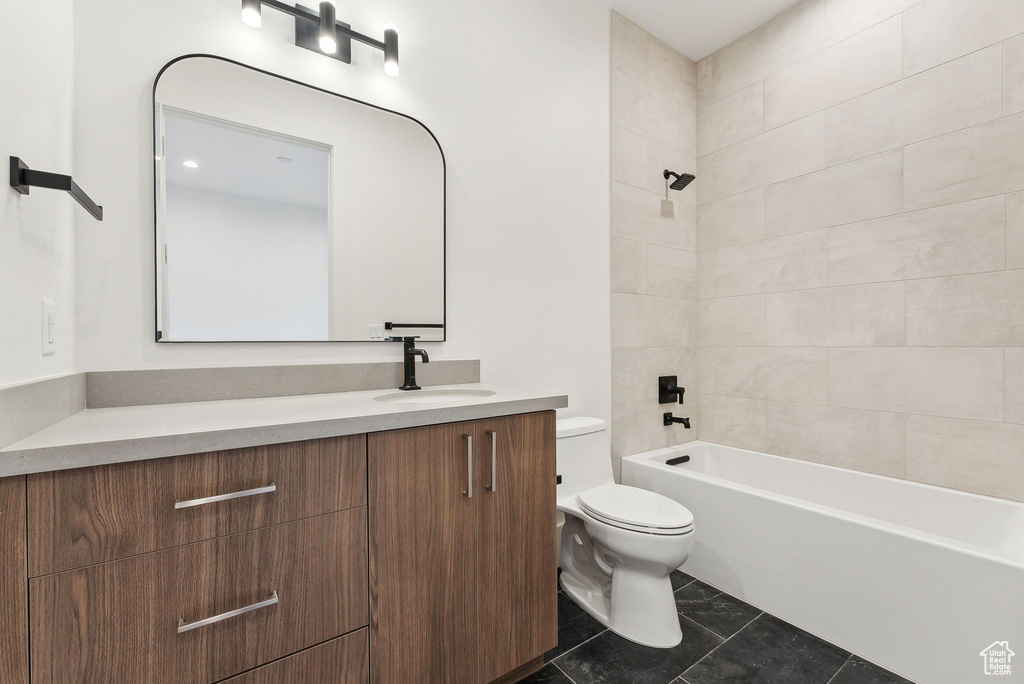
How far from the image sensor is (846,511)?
1917mm

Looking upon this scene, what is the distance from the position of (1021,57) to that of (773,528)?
77.7 inches

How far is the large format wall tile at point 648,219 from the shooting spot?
2375 mm

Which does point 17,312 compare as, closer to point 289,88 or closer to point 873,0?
point 289,88

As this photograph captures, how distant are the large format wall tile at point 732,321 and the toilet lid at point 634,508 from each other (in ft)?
3.91

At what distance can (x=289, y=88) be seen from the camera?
1.48 metres

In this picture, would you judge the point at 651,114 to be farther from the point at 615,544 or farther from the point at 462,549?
the point at 462,549

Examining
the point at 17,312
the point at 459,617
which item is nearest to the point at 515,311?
the point at 459,617

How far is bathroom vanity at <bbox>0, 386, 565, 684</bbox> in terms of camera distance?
739 millimetres

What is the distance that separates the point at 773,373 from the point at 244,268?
2447 mm

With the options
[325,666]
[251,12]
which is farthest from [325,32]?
[325,666]

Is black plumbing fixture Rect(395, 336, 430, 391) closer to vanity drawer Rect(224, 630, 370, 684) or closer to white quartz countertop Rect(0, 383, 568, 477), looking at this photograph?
white quartz countertop Rect(0, 383, 568, 477)

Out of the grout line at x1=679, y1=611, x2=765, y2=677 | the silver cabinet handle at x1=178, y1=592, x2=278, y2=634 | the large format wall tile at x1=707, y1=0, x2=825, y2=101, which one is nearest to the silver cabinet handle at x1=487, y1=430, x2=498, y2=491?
the silver cabinet handle at x1=178, y1=592, x2=278, y2=634

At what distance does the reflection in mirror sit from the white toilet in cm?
83

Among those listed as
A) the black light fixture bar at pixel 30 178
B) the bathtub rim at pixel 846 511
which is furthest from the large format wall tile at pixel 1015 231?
the black light fixture bar at pixel 30 178
